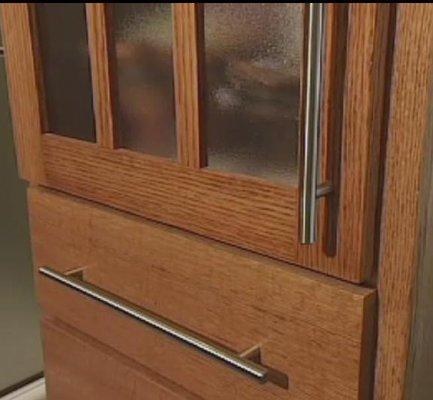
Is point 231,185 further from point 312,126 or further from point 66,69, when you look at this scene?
point 66,69

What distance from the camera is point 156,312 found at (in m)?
0.64

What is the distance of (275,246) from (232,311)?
8 centimetres

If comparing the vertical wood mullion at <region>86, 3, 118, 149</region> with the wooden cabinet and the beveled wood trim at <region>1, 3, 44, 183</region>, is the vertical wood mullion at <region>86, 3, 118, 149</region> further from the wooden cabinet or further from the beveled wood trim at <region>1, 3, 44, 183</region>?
the beveled wood trim at <region>1, 3, 44, 183</region>

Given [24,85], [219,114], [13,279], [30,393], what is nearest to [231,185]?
[219,114]

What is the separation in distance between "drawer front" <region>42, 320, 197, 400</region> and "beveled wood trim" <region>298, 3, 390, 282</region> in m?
0.25

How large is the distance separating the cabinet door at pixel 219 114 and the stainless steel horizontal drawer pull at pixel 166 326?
0.32 feet

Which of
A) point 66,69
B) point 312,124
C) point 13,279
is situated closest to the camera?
point 312,124

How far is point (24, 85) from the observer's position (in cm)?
72

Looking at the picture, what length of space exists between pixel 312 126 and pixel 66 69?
1.13 feet

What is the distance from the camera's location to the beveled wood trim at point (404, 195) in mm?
418

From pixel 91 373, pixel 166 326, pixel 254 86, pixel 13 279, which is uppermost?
pixel 254 86

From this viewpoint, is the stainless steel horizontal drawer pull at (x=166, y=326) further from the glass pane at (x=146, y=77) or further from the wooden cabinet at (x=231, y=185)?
the glass pane at (x=146, y=77)

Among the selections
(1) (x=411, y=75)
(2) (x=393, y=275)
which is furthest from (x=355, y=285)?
(1) (x=411, y=75)

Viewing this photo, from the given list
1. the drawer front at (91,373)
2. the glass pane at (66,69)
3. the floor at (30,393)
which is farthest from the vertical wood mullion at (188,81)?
the floor at (30,393)
